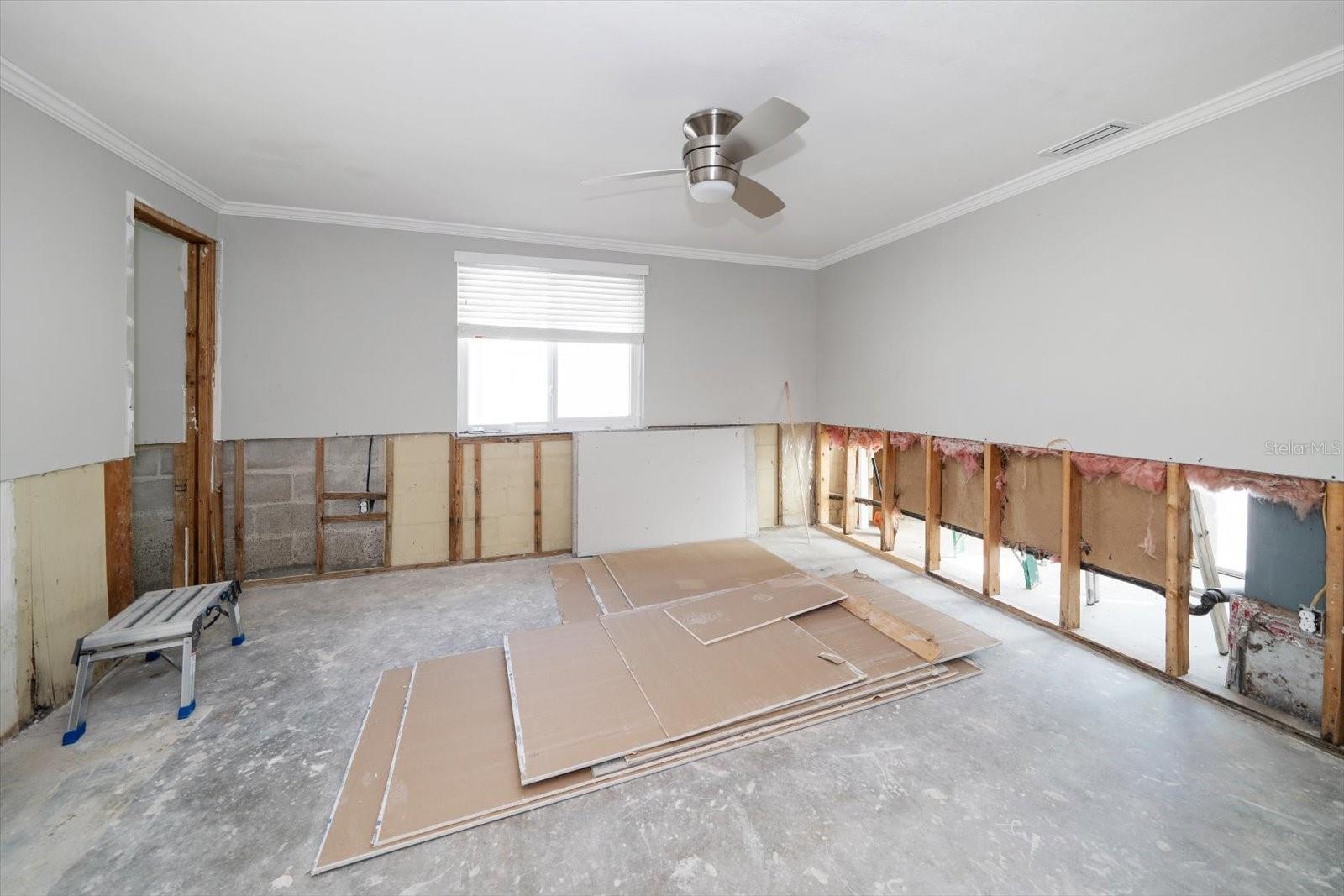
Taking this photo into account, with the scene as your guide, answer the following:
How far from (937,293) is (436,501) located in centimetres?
424

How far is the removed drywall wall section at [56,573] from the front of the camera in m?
2.26

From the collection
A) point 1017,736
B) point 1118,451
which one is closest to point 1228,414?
point 1118,451

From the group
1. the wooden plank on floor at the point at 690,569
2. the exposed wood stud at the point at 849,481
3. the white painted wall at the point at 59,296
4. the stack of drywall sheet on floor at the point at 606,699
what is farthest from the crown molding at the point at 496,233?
the stack of drywall sheet on floor at the point at 606,699

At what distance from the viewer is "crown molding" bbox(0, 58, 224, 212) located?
86.0 inches

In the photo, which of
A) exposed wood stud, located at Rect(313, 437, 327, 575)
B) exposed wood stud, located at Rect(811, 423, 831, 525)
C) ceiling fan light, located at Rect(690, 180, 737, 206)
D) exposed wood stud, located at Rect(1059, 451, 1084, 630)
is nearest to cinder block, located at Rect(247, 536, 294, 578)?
exposed wood stud, located at Rect(313, 437, 327, 575)

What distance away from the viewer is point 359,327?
409 cm

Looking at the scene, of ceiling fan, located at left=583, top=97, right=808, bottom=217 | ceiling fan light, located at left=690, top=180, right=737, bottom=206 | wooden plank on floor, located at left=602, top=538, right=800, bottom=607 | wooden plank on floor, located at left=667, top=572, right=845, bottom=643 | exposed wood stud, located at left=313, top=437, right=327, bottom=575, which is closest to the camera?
ceiling fan, located at left=583, top=97, right=808, bottom=217

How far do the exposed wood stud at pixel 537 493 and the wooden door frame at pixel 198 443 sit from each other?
2.22 meters

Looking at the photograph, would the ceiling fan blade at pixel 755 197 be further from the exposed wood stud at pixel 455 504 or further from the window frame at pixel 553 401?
the exposed wood stud at pixel 455 504

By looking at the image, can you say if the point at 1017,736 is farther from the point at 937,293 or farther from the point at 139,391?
the point at 139,391

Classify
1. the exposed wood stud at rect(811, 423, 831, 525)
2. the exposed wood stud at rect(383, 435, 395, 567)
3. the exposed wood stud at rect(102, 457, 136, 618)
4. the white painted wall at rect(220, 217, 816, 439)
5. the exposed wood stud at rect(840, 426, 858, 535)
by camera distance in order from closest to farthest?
the exposed wood stud at rect(102, 457, 136, 618)
the white painted wall at rect(220, 217, 816, 439)
the exposed wood stud at rect(383, 435, 395, 567)
the exposed wood stud at rect(840, 426, 858, 535)
the exposed wood stud at rect(811, 423, 831, 525)

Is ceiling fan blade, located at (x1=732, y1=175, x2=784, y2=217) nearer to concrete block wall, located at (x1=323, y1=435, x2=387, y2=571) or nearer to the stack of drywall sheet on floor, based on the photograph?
the stack of drywall sheet on floor

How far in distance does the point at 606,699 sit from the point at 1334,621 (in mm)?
3059

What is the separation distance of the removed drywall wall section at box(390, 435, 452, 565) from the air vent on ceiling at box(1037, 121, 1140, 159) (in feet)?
14.6
